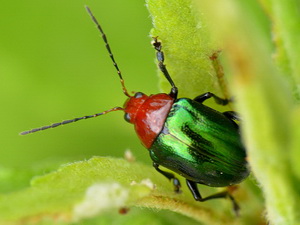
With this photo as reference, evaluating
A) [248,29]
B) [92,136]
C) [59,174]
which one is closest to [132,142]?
[92,136]

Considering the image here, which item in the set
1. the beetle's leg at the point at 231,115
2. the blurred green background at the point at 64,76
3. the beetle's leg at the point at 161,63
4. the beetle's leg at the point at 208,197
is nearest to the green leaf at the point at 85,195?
the beetle's leg at the point at 208,197

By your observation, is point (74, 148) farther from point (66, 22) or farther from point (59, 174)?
point (59, 174)

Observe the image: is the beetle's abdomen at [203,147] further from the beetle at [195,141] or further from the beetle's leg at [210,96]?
the beetle's leg at [210,96]

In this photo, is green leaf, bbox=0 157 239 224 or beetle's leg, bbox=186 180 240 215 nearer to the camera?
green leaf, bbox=0 157 239 224

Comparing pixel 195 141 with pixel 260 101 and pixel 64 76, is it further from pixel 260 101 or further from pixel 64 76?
pixel 260 101

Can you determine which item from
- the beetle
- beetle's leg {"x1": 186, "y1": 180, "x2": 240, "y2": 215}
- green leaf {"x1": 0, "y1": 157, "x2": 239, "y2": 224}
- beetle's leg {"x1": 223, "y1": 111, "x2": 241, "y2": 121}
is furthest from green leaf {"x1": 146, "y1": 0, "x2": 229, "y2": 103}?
beetle's leg {"x1": 186, "y1": 180, "x2": 240, "y2": 215}

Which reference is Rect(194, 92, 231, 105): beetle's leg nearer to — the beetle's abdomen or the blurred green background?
the beetle's abdomen

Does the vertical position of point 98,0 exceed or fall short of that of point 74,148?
it exceeds it

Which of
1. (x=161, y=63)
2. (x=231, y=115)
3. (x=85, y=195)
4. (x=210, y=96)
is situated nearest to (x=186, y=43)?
(x=161, y=63)
